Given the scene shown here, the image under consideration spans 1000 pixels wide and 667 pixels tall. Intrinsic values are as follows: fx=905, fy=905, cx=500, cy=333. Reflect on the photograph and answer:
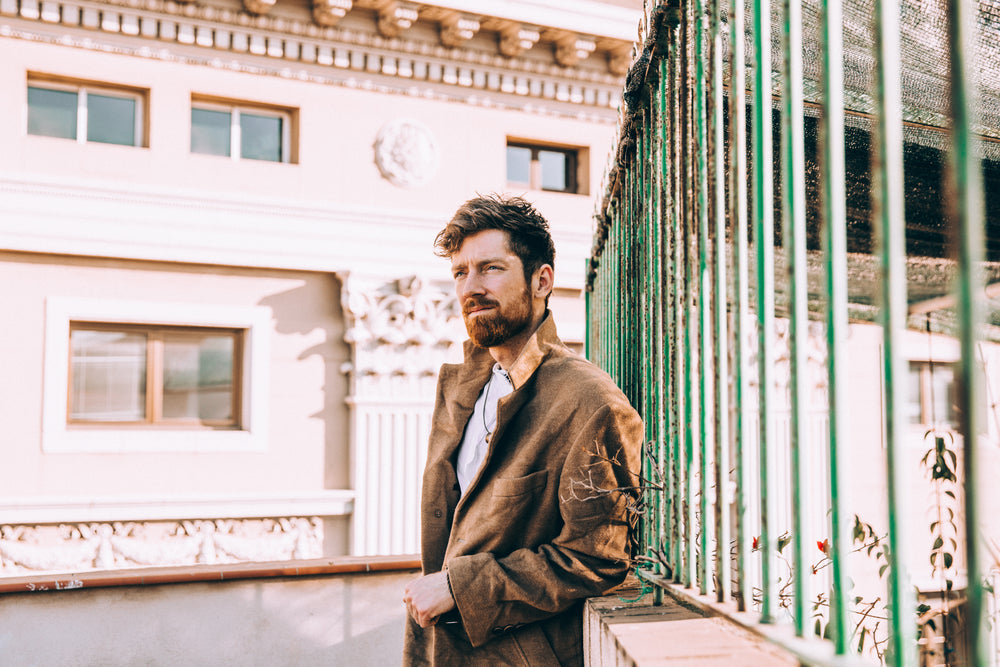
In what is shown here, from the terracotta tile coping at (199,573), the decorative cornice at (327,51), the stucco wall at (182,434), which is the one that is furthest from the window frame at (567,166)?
the terracotta tile coping at (199,573)

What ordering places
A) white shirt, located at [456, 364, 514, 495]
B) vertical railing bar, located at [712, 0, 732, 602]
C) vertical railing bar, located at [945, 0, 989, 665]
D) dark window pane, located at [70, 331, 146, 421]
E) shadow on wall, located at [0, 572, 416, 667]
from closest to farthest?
vertical railing bar, located at [945, 0, 989, 665], vertical railing bar, located at [712, 0, 732, 602], white shirt, located at [456, 364, 514, 495], shadow on wall, located at [0, 572, 416, 667], dark window pane, located at [70, 331, 146, 421]

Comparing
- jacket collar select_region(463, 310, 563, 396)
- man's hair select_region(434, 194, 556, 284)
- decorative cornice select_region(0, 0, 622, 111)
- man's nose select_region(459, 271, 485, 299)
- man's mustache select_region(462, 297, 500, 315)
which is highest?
decorative cornice select_region(0, 0, 622, 111)

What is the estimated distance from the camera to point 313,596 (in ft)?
12.7

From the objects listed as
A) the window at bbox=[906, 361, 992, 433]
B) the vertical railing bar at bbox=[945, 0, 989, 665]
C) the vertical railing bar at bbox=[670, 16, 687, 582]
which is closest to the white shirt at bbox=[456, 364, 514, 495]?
the vertical railing bar at bbox=[670, 16, 687, 582]

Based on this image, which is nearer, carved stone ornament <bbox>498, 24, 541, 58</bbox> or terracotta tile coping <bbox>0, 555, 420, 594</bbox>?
terracotta tile coping <bbox>0, 555, 420, 594</bbox>

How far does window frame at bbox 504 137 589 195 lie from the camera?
9031mm

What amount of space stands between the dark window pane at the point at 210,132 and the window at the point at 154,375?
5.12 ft

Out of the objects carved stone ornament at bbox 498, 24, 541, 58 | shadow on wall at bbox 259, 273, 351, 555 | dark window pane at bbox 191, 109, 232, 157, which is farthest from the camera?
carved stone ornament at bbox 498, 24, 541, 58

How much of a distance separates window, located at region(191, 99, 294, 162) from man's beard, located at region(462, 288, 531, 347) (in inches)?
251

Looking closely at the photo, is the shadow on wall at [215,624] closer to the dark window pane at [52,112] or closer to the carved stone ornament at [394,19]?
the dark window pane at [52,112]

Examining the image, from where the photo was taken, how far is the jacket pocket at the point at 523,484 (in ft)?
5.69

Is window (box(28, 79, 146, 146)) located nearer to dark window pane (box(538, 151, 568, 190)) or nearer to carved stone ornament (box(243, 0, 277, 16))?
carved stone ornament (box(243, 0, 277, 16))

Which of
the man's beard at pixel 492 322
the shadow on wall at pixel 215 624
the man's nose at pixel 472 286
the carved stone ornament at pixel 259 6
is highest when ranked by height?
the carved stone ornament at pixel 259 6

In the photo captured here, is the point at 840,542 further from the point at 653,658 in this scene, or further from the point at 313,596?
the point at 313,596
